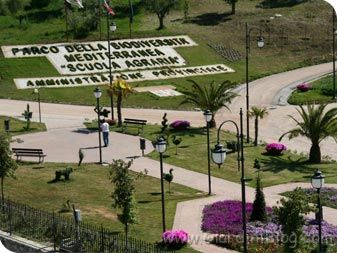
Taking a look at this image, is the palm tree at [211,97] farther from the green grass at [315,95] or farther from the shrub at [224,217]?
the shrub at [224,217]

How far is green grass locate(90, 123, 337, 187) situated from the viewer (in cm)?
4125

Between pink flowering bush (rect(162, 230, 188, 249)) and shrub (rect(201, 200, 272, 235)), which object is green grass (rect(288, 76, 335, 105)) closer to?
shrub (rect(201, 200, 272, 235))

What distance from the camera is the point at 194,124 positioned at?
182ft

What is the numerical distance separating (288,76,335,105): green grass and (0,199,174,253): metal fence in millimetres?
A: 38016

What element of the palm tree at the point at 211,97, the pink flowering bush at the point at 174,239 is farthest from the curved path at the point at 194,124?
the palm tree at the point at 211,97

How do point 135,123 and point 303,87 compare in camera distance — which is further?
point 303,87

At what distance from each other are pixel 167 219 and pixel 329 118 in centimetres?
1583

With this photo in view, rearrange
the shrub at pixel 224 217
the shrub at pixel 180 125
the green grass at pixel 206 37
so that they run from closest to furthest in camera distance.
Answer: the shrub at pixel 224 217
the shrub at pixel 180 125
the green grass at pixel 206 37

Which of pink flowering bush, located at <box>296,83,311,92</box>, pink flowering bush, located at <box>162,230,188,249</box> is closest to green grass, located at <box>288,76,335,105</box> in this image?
pink flowering bush, located at <box>296,83,311,92</box>

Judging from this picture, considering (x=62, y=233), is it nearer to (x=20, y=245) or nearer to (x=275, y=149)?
(x=20, y=245)

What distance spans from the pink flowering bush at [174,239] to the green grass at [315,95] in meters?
36.7

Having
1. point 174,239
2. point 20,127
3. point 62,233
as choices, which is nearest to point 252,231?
point 174,239

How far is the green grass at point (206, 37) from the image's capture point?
2709 inches

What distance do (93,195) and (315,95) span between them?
3581 cm
